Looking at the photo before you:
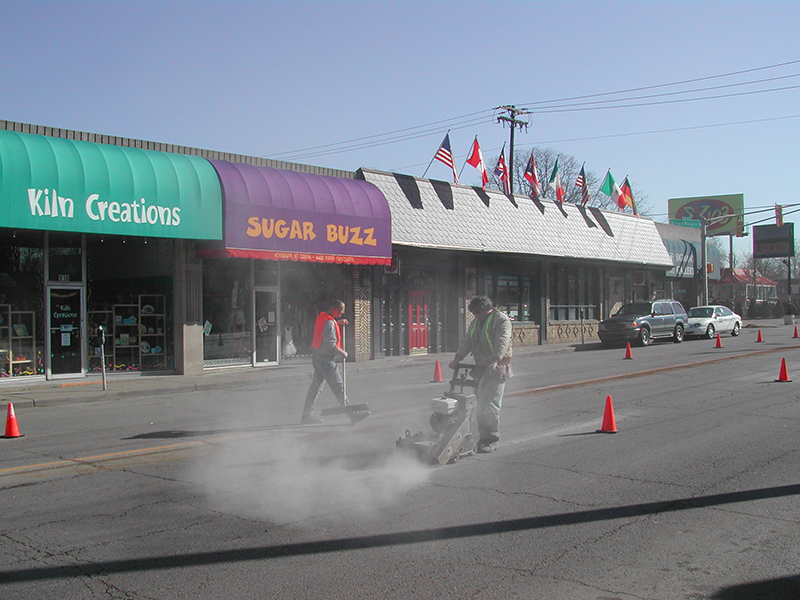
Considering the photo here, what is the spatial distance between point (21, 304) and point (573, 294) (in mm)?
22791

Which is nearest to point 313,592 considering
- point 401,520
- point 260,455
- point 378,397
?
point 401,520

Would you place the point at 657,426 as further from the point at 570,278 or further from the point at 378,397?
the point at 570,278

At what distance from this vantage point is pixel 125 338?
676 inches

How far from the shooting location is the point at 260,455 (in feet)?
25.4

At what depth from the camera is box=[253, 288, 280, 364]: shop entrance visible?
1930 centimetres

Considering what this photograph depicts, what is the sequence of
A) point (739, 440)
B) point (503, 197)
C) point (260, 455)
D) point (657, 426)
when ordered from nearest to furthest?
point (260, 455) → point (739, 440) → point (657, 426) → point (503, 197)

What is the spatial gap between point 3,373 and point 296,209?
25.1 feet

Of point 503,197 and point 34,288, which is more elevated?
point 503,197

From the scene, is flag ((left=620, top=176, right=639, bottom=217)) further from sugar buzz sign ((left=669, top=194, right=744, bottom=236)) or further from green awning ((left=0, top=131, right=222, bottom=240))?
sugar buzz sign ((left=669, top=194, right=744, bottom=236))

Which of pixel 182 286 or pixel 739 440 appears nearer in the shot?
pixel 739 440

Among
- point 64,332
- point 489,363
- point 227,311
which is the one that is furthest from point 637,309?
point 489,363

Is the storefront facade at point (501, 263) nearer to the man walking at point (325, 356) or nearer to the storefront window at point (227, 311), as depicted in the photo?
the storefront window at point (227, 311)

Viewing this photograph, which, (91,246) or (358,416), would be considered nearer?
(358,416)

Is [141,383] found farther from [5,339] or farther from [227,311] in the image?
[227,311]
